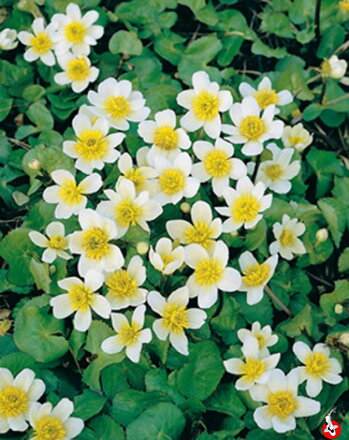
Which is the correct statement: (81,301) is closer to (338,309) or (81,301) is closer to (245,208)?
(245,208)

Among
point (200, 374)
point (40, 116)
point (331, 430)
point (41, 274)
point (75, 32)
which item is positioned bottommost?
point (331, 430)

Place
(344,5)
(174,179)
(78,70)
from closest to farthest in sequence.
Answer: (174,179) < (78,70) < (344,5)

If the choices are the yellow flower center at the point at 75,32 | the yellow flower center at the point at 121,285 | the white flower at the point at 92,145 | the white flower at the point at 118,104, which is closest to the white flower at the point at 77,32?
the yellow flower center at the point at 75,32

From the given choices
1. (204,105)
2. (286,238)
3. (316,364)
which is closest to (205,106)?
(204,105)

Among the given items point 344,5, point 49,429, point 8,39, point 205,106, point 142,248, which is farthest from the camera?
point 344,5

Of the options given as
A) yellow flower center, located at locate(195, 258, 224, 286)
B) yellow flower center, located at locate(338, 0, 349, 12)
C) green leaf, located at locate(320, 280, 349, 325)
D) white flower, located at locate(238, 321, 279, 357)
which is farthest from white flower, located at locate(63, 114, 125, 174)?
yellow flower center, located at locate(338, 0, 349, 12)

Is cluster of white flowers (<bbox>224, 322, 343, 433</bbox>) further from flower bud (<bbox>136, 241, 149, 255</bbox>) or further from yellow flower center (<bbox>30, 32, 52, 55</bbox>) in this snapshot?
yellow flower center (<bbox>30, 32, 52, 55</bbox>)
